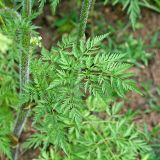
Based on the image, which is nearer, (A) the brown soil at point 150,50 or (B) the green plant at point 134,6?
(B) the green plant at point 134,6

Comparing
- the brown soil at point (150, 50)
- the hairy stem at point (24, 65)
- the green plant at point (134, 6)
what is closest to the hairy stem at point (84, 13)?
the hairy stem at point (24, 65)

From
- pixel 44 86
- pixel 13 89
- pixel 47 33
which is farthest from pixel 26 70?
pixel 47 33

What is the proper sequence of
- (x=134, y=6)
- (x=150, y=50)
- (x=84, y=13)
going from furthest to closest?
1. (x=150, y=50)
2. (x=134, y=6)
3. (x=84, y=13)

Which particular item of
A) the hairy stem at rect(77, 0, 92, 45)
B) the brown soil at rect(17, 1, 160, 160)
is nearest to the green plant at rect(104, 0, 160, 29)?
the brown soil at rect(17, 1, 160, 160)

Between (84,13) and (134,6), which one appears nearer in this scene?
(84,13)

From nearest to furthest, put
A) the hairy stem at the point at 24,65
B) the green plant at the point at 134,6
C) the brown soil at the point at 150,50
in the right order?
the hairy stem at the point at 24,65, the green plant at the point at 134,6, the brown soil at the point at 150,50

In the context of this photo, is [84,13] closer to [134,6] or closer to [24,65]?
[24,65]

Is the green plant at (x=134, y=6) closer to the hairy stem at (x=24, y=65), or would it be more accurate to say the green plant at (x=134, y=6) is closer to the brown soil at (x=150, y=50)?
the brown soil at (x=150, y=50)

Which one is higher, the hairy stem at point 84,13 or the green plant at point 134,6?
the green plant at point 134,6

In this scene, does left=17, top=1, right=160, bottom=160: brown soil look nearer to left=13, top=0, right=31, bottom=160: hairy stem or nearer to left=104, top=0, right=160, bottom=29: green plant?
left=104, top=0, right=160, bottom=29: green plant

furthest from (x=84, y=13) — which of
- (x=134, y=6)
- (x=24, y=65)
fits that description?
(x=134, y=6)

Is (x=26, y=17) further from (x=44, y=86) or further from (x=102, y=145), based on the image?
(x=102, y=145)

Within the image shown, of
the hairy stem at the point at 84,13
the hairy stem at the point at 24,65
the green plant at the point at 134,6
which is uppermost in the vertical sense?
the green plant at the point at 134,6
